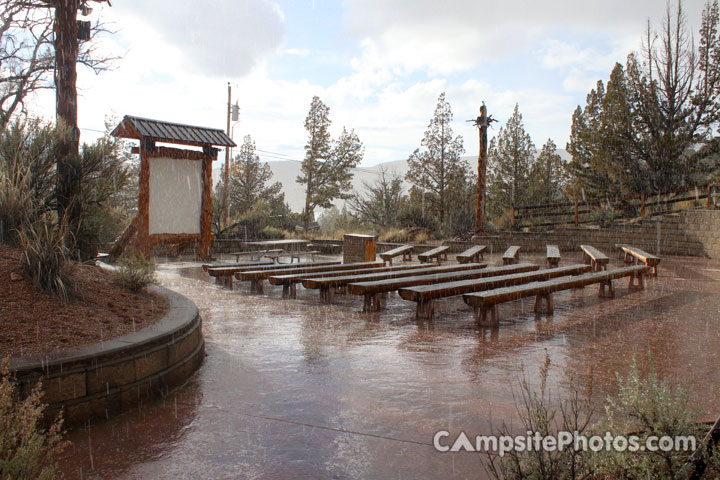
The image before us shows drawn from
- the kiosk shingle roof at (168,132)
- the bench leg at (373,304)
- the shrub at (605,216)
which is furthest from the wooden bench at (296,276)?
the shrub at (605,216)

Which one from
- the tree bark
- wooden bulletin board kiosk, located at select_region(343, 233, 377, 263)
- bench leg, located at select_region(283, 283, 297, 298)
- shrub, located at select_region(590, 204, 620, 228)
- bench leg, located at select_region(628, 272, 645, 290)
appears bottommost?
bench leg, located at select_region(283, 283, 297, 298)

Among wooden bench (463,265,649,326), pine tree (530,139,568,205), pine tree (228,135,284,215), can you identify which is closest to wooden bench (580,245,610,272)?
wooden bench (463,265,649,326)

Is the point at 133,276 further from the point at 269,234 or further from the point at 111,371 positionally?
the point at 269,234

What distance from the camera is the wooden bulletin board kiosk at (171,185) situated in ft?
A: 40.0

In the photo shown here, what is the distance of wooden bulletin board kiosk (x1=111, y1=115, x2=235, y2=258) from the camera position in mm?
12203

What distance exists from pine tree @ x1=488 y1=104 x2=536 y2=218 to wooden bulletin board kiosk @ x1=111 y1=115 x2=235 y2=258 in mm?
21300

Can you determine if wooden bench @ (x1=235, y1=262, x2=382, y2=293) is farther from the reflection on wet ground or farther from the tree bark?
the tree bark

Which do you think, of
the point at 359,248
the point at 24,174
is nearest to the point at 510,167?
the point at 359,248

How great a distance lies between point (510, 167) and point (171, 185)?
23168mm

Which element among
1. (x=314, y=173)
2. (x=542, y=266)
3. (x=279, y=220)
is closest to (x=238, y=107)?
(x=314, y=173)

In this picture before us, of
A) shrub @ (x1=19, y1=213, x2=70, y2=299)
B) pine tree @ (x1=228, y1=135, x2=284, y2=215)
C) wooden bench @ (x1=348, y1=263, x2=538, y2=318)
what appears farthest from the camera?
pine tree @ (x1=228, y1=135, x2=284, y2=215)

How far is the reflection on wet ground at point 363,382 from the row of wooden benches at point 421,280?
31 centimetres

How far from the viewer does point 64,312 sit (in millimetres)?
4066

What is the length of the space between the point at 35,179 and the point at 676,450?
19.8 ft
